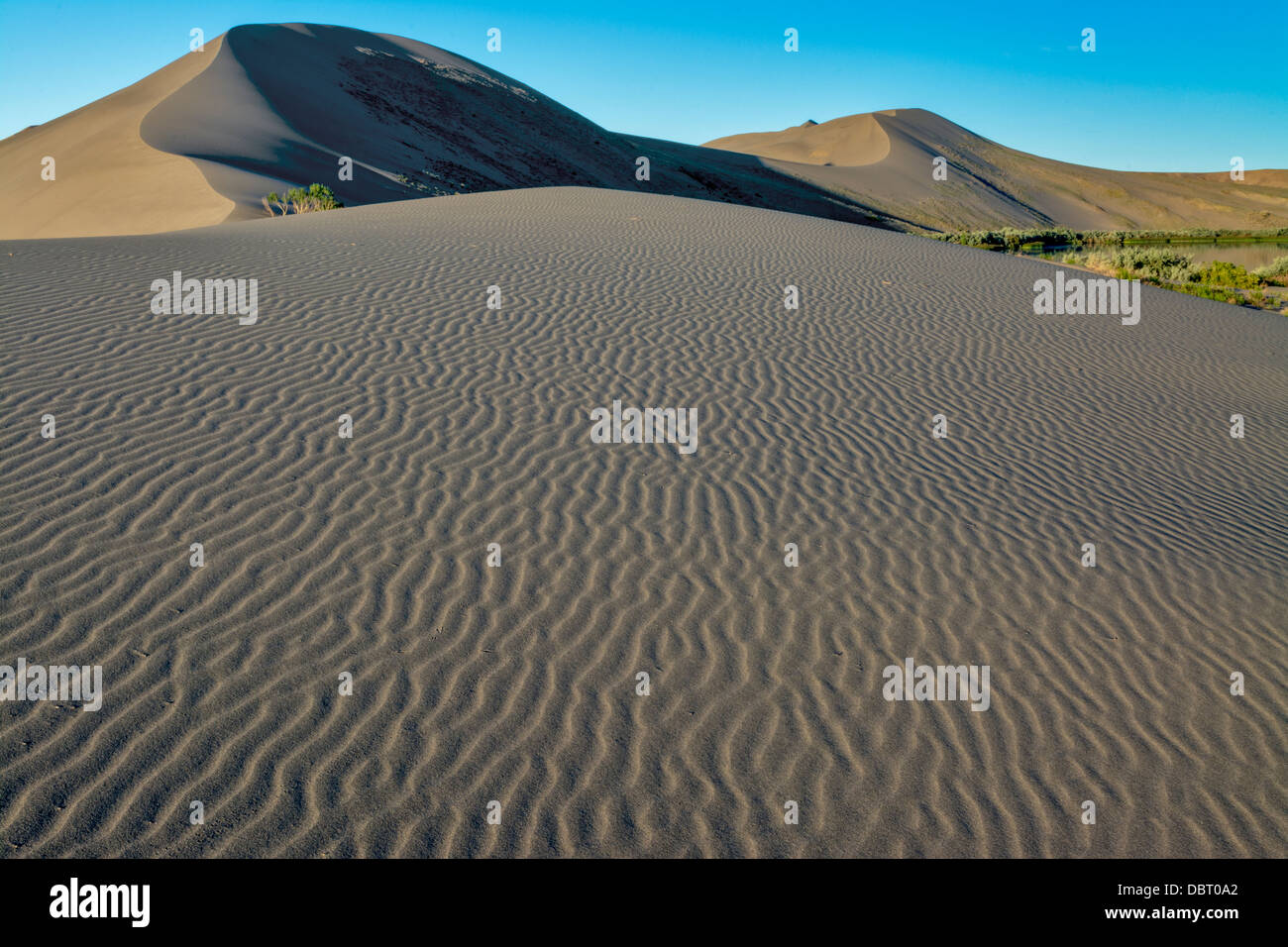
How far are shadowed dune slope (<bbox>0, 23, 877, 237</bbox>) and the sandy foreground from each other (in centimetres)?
1710

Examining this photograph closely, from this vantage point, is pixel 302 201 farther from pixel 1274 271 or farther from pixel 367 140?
pixel 1274 271

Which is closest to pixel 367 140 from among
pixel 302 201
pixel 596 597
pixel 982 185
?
pixel 302 201

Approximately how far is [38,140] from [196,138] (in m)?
17.2

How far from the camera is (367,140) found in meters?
40.1

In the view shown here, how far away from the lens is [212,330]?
8633 millimetres

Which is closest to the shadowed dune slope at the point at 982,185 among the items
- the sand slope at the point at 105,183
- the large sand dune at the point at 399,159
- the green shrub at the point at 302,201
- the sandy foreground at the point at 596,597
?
the large sand dune at the point at 399,159

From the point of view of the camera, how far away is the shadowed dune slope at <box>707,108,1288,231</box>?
236ft

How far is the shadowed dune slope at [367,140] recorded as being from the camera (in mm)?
28844

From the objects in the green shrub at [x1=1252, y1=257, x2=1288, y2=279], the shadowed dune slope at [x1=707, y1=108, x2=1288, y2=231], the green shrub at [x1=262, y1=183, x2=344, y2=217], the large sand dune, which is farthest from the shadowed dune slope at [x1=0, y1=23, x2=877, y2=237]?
the green shrub at [x1=1252, y1=257, x2=1288, y2=279]

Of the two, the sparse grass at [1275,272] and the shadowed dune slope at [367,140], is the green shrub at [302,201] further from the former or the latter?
the sparse grass at [1275,272]

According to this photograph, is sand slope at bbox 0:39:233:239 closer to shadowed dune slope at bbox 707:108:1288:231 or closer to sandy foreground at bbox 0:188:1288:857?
sandy foreground at bbox 0:188:1288:857

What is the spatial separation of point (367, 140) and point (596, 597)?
4148 centimetres

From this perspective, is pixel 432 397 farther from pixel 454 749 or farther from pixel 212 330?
pixel 454 749

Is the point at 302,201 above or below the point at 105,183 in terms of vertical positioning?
below
